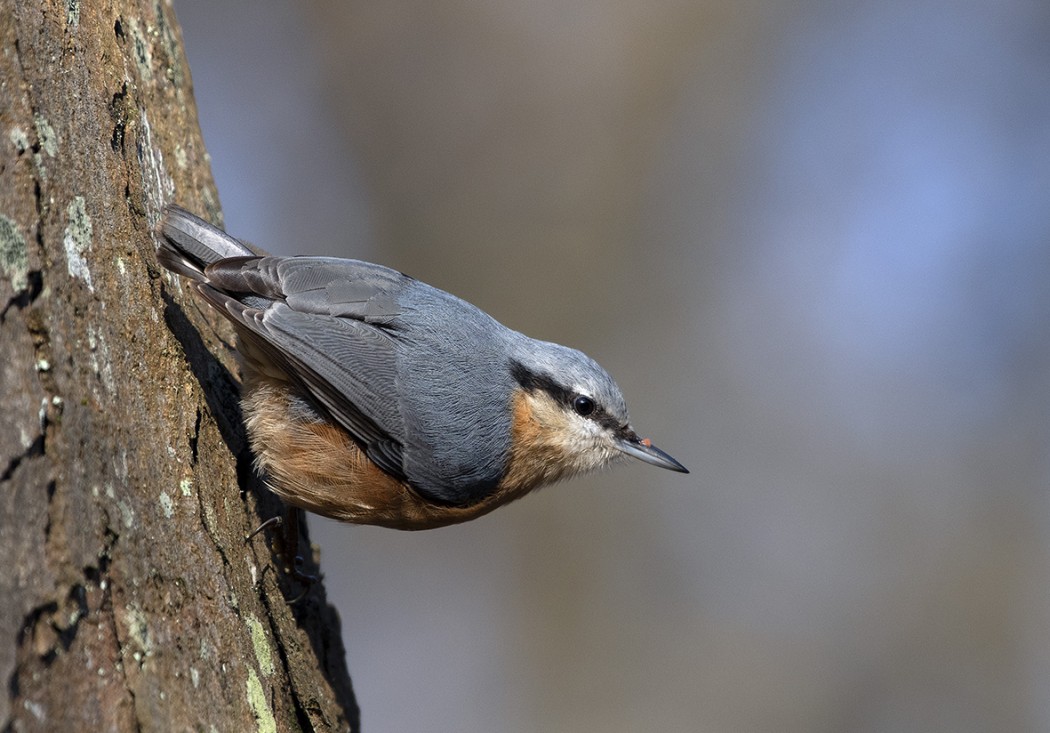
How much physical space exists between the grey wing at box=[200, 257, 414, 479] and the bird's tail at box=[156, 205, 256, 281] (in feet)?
0.16

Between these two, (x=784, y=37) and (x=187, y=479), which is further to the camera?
(x=784, y=37)

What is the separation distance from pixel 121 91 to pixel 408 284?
95 cm

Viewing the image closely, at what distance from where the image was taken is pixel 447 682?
8062mm

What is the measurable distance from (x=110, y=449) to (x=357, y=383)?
3.19 feet

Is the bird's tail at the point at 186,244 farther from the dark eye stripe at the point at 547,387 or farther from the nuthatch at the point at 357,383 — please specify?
the dark eye stripe at the point at 547,387

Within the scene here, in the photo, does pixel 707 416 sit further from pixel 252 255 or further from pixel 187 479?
pixel 187 479

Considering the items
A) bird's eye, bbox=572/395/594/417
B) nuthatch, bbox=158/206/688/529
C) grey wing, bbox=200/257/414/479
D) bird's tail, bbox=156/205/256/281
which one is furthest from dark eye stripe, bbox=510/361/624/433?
bird's tail, bbox=156/205/256/281

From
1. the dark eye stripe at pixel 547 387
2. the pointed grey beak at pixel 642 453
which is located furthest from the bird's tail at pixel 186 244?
the pointed grey beak at pixel 642 453

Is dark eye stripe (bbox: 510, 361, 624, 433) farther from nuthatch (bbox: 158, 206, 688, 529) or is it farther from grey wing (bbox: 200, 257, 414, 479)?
grey wing (bbox: 200, 257, 414, 479)

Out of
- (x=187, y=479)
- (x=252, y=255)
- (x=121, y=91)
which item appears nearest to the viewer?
(x=187, y=479)

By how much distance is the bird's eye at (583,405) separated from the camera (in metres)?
3.38

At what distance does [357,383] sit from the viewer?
2789mm

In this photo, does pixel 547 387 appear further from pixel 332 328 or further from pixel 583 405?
pixel 332 328

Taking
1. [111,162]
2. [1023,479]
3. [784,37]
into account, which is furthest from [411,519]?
[784,37]
